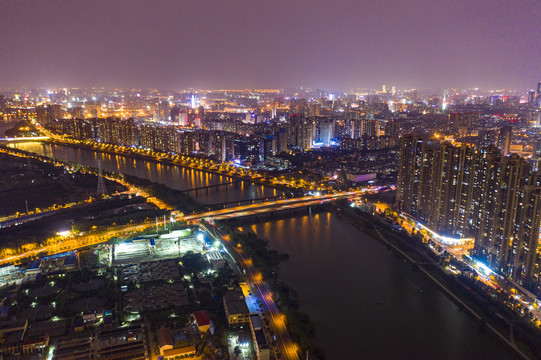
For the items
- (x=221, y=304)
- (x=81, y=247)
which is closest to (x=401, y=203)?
(x=221, y=304)

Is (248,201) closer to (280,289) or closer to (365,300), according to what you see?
(280,289)

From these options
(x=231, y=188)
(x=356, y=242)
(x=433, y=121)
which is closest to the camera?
(x=356, y=242)

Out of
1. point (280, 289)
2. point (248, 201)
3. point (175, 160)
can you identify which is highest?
point (175, 160)

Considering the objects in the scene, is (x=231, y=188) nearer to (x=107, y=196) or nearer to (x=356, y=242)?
(x=107, y=196)

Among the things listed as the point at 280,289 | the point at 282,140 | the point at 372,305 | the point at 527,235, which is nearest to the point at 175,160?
the point at 282,140

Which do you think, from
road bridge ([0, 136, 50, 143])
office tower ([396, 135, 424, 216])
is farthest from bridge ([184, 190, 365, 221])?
road bridge ([0, 136, 50, 143])

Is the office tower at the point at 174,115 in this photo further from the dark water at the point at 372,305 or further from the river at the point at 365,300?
the dark water at the point at 372,305
